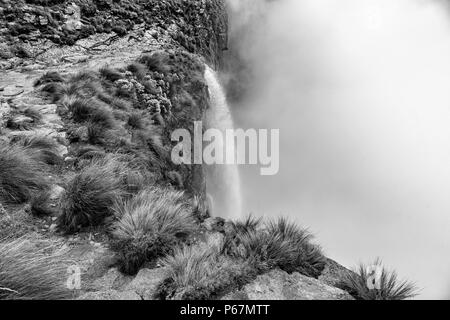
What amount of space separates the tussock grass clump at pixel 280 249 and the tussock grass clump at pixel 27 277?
6.74ft

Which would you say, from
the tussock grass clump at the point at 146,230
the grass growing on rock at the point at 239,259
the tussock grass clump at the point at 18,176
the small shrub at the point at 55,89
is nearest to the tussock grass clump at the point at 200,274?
the grass growing on rock at the point at 239,259

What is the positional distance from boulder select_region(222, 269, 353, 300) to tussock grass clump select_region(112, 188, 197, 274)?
1149mm

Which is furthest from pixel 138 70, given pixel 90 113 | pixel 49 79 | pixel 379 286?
pixel 379 286

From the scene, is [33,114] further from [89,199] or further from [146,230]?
[146,230]

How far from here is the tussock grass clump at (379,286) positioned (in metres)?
3.34

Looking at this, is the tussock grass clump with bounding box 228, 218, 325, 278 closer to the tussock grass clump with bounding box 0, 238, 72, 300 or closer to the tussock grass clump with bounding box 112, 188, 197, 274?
the tussock grass clump with bounding box 112, 188, 197, 274

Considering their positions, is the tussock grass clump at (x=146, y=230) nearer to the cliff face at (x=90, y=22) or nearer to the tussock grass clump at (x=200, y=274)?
the tussock grass clump at (x=200, y=274)

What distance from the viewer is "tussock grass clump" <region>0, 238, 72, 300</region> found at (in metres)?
2.81

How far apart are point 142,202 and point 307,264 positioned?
255 cm

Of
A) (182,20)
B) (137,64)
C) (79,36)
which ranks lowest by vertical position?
(137,64)

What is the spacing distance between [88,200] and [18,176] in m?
1.32

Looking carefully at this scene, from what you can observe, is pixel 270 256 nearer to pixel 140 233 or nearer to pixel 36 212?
pixel 140 233
